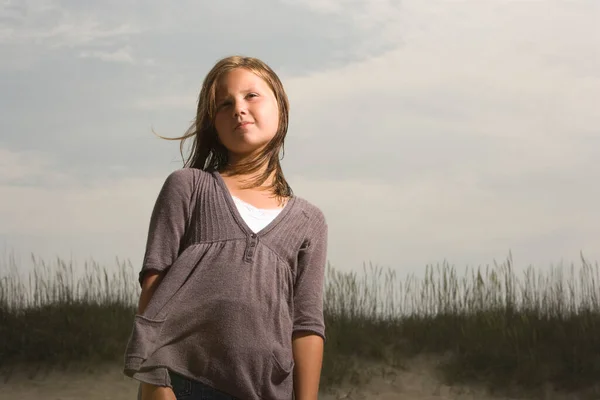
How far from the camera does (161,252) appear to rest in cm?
171

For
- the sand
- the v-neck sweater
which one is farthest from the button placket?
the sand

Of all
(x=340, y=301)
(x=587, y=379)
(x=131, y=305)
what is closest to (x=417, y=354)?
(x=340, y=301)

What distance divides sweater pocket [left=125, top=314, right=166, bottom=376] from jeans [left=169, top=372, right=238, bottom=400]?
0.07 meters

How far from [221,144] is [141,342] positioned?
50 cm

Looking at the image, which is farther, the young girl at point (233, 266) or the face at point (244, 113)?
the face at point (244, 113)

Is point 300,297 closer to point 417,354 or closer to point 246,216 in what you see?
point 246,216

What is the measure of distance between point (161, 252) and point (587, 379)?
467 cm

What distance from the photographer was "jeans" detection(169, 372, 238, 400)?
5.35 ft

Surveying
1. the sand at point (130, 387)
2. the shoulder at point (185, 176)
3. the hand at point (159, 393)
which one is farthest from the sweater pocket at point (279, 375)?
the sand at point (130, 387)

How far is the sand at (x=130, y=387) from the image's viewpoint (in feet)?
18.3

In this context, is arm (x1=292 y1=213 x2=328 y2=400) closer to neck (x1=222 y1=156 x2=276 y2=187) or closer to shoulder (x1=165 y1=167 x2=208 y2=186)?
neck (x1=222 y1=156 x2=276 y2=187)

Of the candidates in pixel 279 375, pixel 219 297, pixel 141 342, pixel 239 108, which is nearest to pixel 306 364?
pixel 279 375

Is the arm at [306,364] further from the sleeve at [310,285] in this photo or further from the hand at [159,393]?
the hand at [159,393]

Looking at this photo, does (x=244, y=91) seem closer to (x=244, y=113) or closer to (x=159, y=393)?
(x=244, y=113)
